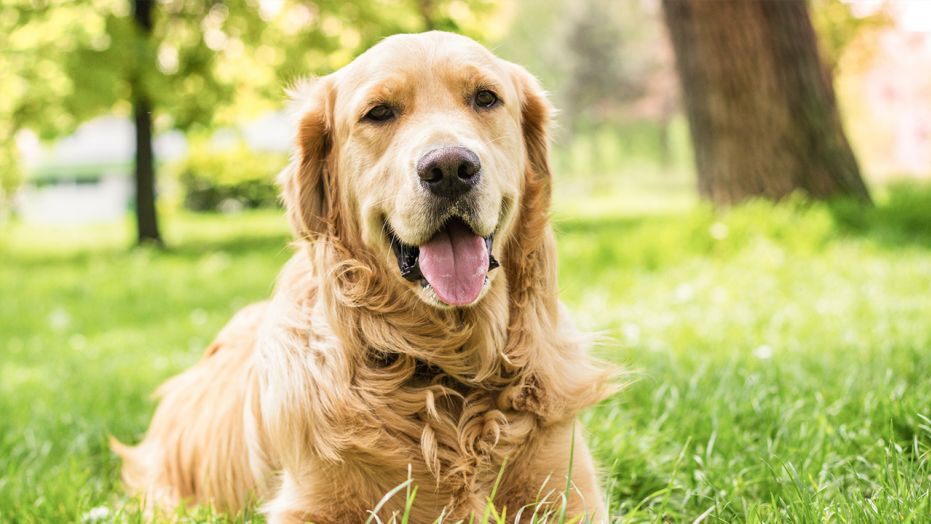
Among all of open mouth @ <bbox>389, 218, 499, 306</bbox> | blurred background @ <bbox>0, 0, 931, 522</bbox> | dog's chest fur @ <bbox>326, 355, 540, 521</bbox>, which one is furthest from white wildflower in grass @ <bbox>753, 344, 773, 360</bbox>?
open mouth @ <bbox>389, 218, 499, 306</bbox>

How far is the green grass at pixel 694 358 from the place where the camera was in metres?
2.58

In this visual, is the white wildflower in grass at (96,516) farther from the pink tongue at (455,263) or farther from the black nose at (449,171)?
the black nose at (449,171)

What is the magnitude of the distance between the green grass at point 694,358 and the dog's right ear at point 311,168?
0.77ft

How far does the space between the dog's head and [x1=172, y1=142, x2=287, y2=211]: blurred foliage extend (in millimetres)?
21255

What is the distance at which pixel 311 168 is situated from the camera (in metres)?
2.69

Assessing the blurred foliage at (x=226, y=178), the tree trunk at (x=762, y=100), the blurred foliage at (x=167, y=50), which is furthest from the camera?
the blurred foliage at (x=226, y=178)

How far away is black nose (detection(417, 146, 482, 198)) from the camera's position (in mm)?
2230

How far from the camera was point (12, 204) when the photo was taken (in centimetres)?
2777

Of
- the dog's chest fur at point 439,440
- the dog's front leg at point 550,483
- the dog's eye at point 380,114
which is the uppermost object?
the dog's eye at point 380,114

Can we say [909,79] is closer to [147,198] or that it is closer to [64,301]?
[147,198]

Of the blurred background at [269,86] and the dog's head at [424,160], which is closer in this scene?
the dog's head at [424,160]

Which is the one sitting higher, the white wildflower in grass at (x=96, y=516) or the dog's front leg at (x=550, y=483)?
the dog's front leg at (x=550, y=483)

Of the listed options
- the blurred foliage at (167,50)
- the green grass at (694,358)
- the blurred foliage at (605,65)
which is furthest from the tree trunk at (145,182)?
the blurred foliage at (605,65)

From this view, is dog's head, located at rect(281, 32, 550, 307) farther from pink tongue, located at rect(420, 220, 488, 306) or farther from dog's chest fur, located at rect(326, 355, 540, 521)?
dog's chest fur, located at rect(326, 355, 540, 521)
